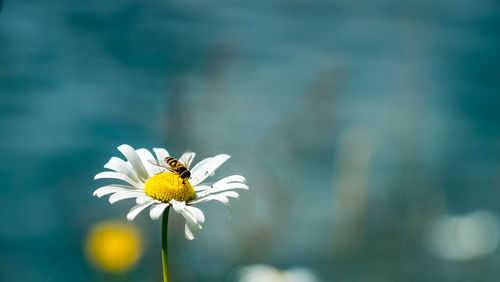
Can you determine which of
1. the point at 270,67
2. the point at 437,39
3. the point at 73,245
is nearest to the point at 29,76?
the point at 73,245

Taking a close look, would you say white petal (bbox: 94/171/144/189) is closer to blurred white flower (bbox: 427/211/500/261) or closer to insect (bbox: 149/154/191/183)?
insect (bbox: 149/154/191/183)

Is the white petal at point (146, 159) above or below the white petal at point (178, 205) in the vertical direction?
above

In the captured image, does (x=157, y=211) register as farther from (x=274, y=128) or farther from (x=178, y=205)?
(x=274, y=128)

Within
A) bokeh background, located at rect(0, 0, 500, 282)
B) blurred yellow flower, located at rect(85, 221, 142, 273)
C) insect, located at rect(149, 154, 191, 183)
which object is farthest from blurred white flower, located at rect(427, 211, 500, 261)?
insect, located at rect(149, 154, 191, 183)

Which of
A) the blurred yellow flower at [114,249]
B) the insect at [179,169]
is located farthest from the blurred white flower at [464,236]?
the insect at [179,169]

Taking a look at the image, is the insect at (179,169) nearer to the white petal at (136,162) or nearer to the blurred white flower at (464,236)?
the white petal at (136,162)

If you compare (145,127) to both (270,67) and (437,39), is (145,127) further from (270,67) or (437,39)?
(437,39)

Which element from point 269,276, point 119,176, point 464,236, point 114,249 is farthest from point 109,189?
point 464,236
